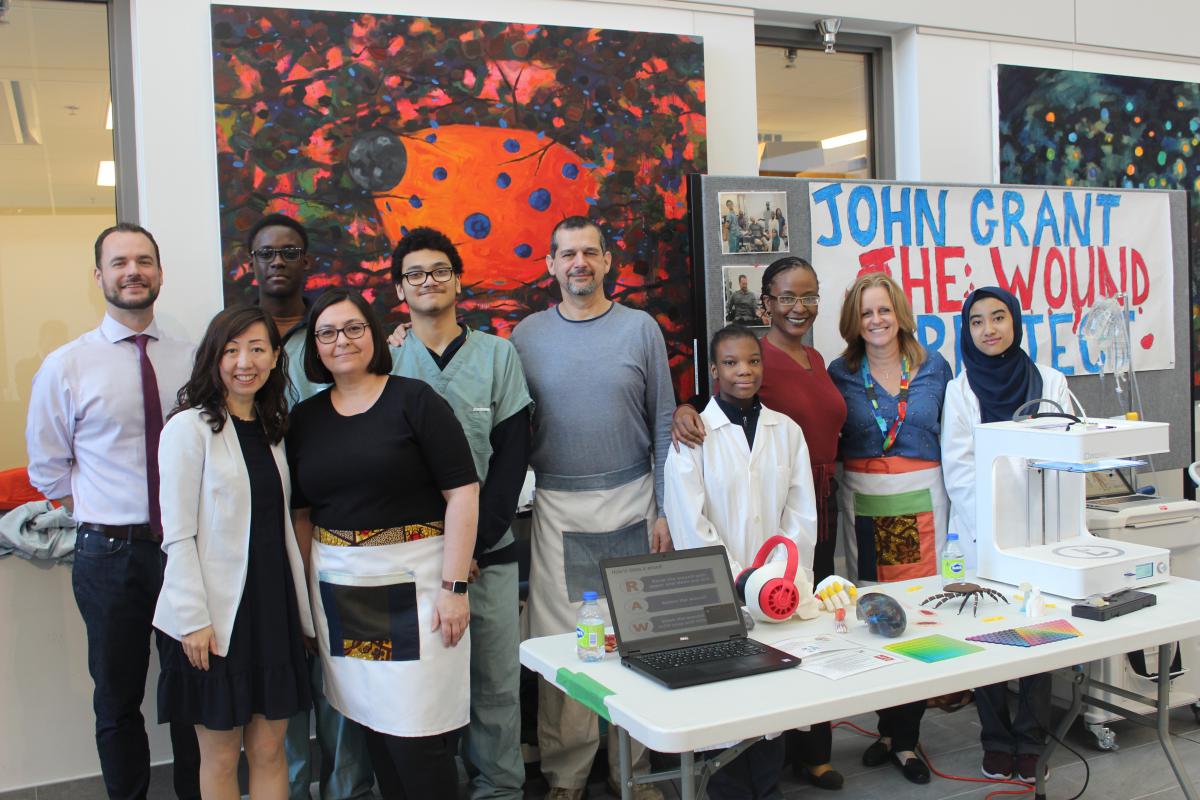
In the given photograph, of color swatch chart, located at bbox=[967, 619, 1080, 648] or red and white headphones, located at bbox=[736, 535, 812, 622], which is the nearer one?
color swatch chart, located at bbox=[967, 619, 1080, 648]

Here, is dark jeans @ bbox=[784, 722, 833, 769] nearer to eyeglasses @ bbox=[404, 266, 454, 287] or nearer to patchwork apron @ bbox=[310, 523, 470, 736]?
patchwork apron @ bbox=[310, 523, 470, 736]

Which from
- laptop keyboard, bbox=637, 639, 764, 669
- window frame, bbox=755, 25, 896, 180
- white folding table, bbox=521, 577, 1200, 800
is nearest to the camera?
white folding table, bbox=521, 577, 1200, 800

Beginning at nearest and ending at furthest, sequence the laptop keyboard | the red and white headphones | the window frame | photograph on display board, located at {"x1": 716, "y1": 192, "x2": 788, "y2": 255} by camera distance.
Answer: the laptop keyboard
the red and white headphones
photograph on display board, located at {"x1": 716, "y1": 192, "x2": 788, "y2": 255}
the window frame

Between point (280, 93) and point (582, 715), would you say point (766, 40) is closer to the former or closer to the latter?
point (280, 93)

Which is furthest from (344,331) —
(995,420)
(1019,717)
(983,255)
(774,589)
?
(983,255)

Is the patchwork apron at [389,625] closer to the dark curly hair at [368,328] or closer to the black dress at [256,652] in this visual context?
the black dress at [256,652]

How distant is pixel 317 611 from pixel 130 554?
0.57m

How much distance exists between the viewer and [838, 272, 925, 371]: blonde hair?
317 centimetres

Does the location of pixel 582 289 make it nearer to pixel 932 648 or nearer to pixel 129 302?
pixel 129 302

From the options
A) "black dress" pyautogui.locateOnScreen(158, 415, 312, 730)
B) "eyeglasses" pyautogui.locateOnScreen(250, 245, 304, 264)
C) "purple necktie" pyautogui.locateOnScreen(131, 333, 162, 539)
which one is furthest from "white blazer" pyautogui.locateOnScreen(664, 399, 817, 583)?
"purple necktie" pyautogui.locateOnScreen(131, 333, 162, 539)

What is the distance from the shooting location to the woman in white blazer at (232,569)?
2.25 meters

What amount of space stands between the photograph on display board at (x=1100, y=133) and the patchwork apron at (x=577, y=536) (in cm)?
255

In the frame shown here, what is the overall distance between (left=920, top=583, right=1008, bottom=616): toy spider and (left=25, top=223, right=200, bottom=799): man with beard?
2.04 m

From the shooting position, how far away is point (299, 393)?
273 cm
